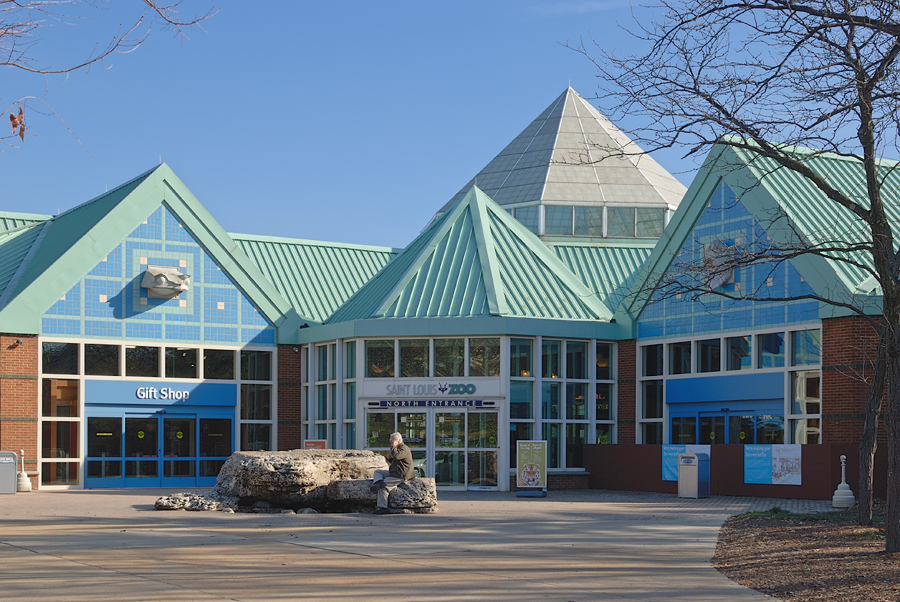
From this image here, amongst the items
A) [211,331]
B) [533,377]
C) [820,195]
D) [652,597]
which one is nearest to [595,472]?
[533,377]

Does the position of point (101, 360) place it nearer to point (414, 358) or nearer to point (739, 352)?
point (414, 358)

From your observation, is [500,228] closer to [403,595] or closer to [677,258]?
[677,258]

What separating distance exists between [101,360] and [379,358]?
7619 mm

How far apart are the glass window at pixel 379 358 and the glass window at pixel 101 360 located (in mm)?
6984

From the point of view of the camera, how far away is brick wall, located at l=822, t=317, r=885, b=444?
79.9 ft

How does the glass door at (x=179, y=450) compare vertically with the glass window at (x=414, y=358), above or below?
below

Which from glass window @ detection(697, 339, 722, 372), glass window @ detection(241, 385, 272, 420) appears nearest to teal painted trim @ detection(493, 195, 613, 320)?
glass window @ detection(697, 339, 722, 372)

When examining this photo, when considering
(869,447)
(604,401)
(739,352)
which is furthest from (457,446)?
(869,447)

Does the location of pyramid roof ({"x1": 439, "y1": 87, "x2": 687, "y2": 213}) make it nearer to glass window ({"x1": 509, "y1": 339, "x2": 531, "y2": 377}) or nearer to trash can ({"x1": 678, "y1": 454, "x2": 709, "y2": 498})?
glass window ({"x1": 509, "y1": 339, "x2": 531, "y2": 377})

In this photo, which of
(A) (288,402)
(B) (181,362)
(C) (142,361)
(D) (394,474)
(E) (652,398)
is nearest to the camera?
(D) (394,474)

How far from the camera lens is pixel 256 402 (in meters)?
32.6

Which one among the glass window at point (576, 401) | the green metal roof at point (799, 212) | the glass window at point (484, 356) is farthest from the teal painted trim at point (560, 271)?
the glass window at point (484, 356)

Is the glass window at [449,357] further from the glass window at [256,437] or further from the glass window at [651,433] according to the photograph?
the glass window at [256,437]

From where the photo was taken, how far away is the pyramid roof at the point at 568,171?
4012 cm
